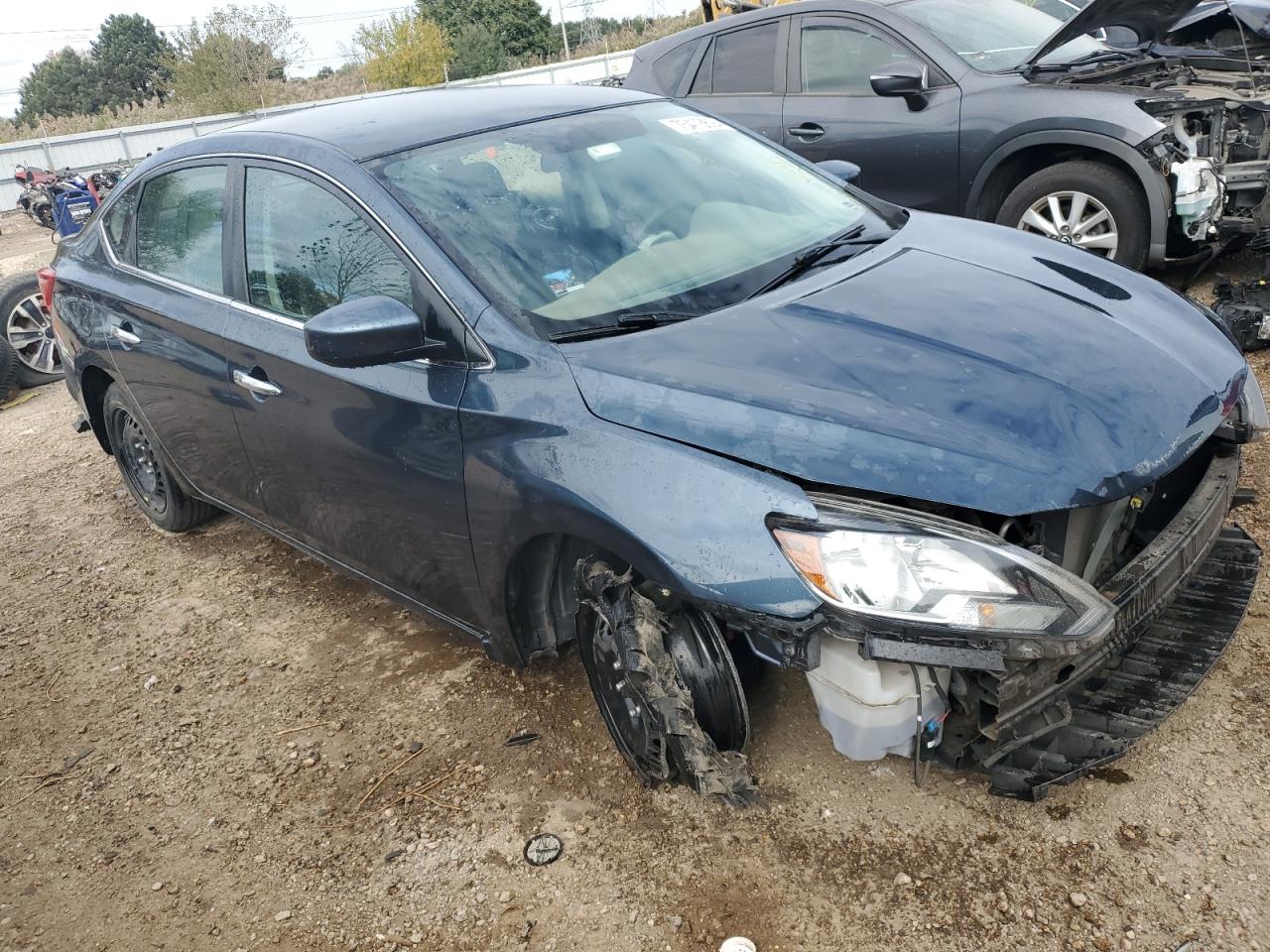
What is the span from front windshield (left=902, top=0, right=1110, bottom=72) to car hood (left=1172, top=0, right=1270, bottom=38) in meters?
0.62

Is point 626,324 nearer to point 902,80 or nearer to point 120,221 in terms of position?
point 120,221

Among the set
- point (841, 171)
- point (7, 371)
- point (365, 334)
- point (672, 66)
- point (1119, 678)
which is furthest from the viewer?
point (7, 371)

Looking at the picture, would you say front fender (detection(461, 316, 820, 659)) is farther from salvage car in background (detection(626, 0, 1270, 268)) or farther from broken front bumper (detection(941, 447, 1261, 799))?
salvage car in background (detection(626, 0, 1270, 268))

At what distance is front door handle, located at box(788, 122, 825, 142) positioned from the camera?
5.92 m

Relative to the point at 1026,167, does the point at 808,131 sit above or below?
above

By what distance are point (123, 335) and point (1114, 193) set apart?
15.3 ft

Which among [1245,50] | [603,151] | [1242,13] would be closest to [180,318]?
[603,151]

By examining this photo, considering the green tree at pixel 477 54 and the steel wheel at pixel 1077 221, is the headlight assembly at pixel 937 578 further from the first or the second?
the green tree at pixel 477 54

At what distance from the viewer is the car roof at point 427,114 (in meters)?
2.91

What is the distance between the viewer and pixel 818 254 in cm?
284

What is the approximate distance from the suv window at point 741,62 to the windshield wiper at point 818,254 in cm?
361

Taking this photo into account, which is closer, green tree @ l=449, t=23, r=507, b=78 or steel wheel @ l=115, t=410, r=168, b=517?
steel wheel @ l=115, t=410, r=168, b=517

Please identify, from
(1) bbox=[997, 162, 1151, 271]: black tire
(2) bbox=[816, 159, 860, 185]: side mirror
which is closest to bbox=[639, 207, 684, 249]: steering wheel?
(2) bbox=[816, 159, 860, 185]: side mirror

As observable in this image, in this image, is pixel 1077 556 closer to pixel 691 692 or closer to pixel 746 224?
pixel 691 692
